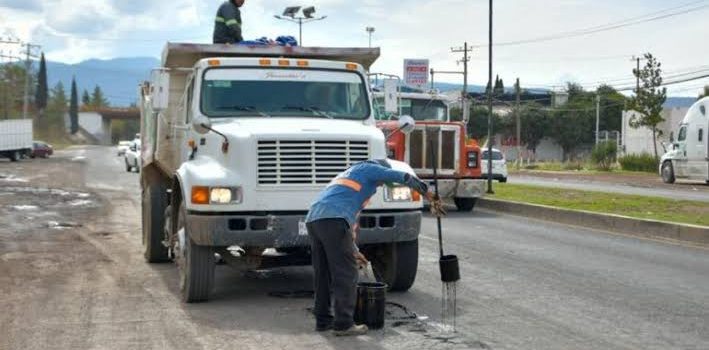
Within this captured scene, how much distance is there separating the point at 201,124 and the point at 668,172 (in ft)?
101

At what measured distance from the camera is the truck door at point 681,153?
35562mm

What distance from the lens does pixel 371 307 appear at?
805 centimetres

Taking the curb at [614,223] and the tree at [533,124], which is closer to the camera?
the curb at [614,223]

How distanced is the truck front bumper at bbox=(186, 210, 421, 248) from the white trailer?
Answer: 170 feet

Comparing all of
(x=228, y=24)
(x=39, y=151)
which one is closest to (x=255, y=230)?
(x=228, y=24)

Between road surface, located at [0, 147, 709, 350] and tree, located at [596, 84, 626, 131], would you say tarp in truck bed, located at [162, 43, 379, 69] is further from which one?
tree, located at [596, 84, 626, 131]

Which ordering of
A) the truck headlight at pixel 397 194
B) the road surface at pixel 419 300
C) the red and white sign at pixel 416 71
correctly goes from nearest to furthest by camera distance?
the road surface at pixel 419 300 < the truck headlight at pixel 397 194 < the red and white sign at pixel 416 71

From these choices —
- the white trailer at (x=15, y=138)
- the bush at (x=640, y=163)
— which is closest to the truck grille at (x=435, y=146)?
the bush at (x=640, y=163)

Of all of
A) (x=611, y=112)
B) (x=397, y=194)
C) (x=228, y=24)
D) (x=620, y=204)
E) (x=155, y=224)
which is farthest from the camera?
(x=611, y=112)

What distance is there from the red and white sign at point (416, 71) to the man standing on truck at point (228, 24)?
25.1m

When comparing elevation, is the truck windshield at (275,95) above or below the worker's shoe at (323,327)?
above

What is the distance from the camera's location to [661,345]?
7.38 metres

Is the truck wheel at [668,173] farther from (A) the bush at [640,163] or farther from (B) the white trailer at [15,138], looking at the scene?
(B) the white trailer at [15,138]

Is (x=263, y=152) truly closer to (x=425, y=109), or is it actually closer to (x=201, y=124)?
(x=201, y=124)
